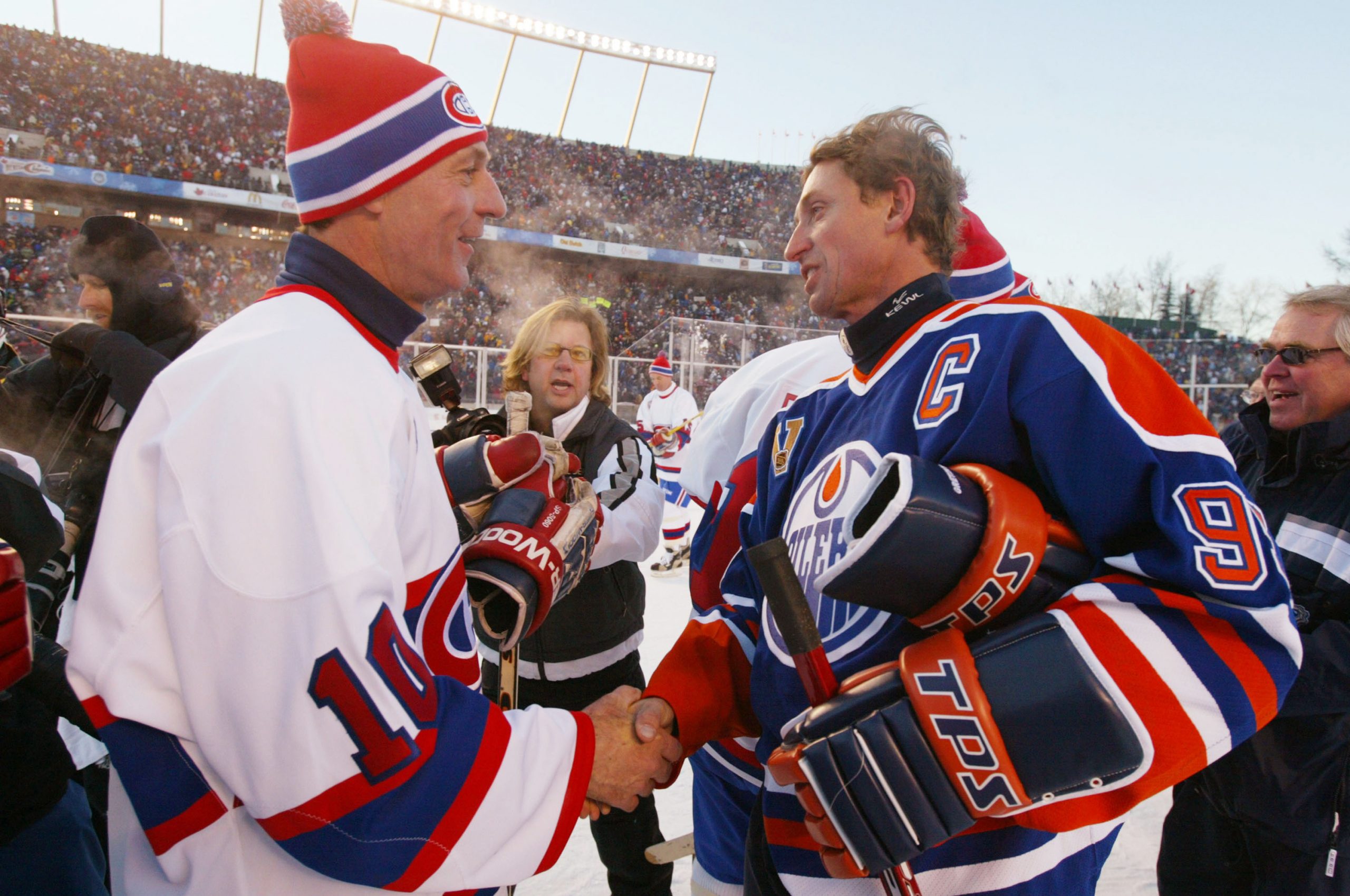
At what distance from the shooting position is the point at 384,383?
990mm

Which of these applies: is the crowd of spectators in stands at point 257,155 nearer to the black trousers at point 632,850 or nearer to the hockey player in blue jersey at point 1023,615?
the black trousers at point 632,850

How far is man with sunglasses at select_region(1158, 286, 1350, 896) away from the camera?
1.74 metres

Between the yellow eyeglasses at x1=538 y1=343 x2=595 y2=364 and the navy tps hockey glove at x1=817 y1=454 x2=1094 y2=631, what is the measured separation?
81.3 inches

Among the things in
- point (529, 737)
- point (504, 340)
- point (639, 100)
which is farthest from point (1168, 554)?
point (639, 100)

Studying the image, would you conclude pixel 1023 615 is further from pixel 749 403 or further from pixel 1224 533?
pixel 749 403

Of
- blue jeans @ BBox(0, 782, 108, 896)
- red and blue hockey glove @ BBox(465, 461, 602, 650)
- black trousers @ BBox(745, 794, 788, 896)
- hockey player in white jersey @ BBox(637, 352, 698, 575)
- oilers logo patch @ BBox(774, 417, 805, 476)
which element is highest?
oilers logo patch @ BBox(774, 417, 805, 476)

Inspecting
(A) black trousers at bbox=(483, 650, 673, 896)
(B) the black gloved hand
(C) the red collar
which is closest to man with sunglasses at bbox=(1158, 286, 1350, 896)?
(A) black trousers at bbox=(483, 650, 673, 896)

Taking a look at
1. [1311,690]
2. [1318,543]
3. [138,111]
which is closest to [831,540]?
[1311,690]

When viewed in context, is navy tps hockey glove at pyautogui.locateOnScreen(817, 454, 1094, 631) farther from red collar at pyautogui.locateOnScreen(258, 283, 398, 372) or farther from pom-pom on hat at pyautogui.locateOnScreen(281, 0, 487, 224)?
pom-pom on hat at pyautogui.locateOnScreen(281, 0, 487, 224)

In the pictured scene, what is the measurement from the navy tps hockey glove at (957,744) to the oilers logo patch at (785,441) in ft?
1.91

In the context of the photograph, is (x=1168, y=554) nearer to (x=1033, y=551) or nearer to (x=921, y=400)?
(x=1033, y=551)

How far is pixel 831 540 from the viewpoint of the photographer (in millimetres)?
1212

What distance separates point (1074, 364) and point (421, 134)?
101 cm

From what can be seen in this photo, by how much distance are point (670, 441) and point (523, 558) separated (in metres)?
7.70
